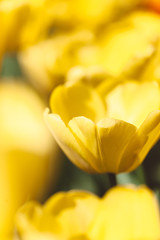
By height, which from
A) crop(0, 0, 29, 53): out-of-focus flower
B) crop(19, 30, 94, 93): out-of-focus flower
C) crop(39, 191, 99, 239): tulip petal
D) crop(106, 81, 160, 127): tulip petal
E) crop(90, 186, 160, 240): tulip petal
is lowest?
crop(90, 186, 160, 240): tulip petal

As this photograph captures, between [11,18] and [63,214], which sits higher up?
[11,18]

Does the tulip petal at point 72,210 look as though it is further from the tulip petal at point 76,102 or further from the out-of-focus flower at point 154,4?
the out-of-focus flower at point 154,4

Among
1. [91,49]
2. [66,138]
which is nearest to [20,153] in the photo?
[66,138]

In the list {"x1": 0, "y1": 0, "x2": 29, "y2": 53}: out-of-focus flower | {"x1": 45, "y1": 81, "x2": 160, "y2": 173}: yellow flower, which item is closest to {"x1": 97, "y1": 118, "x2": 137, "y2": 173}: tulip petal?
{"x1": 45, "y1": 81, "x2": 160, "y2": 173}: yellow flower

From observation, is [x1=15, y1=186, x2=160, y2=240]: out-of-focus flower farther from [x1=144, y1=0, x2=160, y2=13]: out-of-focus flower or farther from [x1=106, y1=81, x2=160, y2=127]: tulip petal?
[x1=144, y1=0, x2=160, y2=13]: out-of-focus flower

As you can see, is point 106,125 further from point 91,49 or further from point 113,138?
point 91,49

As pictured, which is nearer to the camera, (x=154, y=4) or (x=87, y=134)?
(x=87, y=134)

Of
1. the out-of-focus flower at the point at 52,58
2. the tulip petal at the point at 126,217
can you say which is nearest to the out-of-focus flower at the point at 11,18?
the out-of-focus flower at the point at 52,58

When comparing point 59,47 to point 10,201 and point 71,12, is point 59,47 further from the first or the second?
point 10,201
